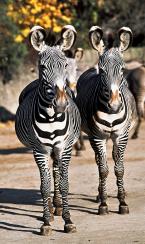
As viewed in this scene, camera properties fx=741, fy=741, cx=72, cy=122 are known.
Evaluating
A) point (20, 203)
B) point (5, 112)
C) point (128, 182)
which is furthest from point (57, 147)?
point (5, 112)

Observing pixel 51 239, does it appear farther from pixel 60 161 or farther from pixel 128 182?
pixel 128 182

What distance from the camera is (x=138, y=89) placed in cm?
1758

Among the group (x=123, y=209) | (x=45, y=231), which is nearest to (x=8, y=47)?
(x=123, y=209)

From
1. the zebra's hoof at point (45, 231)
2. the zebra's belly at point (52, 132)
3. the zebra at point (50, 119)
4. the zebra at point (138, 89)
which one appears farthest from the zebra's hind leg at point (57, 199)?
the zebra at point (138, 89)

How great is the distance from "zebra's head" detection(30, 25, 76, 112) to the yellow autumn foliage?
12803mm

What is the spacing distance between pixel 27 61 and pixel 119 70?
13808 mm

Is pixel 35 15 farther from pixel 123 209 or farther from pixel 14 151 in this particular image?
pixel 123 209

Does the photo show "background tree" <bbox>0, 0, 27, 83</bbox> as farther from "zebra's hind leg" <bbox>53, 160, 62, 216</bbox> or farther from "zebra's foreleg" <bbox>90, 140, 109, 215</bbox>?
"zebra's foreleg" <bbox>90, 140, 109, 215</bbox>

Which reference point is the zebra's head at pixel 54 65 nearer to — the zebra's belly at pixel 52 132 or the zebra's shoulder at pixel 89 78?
the zebra's belly at pixel 52 132

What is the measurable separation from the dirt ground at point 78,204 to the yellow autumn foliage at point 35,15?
22.4 feet

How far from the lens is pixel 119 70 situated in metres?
8.93

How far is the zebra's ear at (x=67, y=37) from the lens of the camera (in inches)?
339

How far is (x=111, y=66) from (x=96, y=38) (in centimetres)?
68

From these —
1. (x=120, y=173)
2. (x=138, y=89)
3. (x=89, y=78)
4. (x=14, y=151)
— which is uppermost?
(x=89, y=78)
